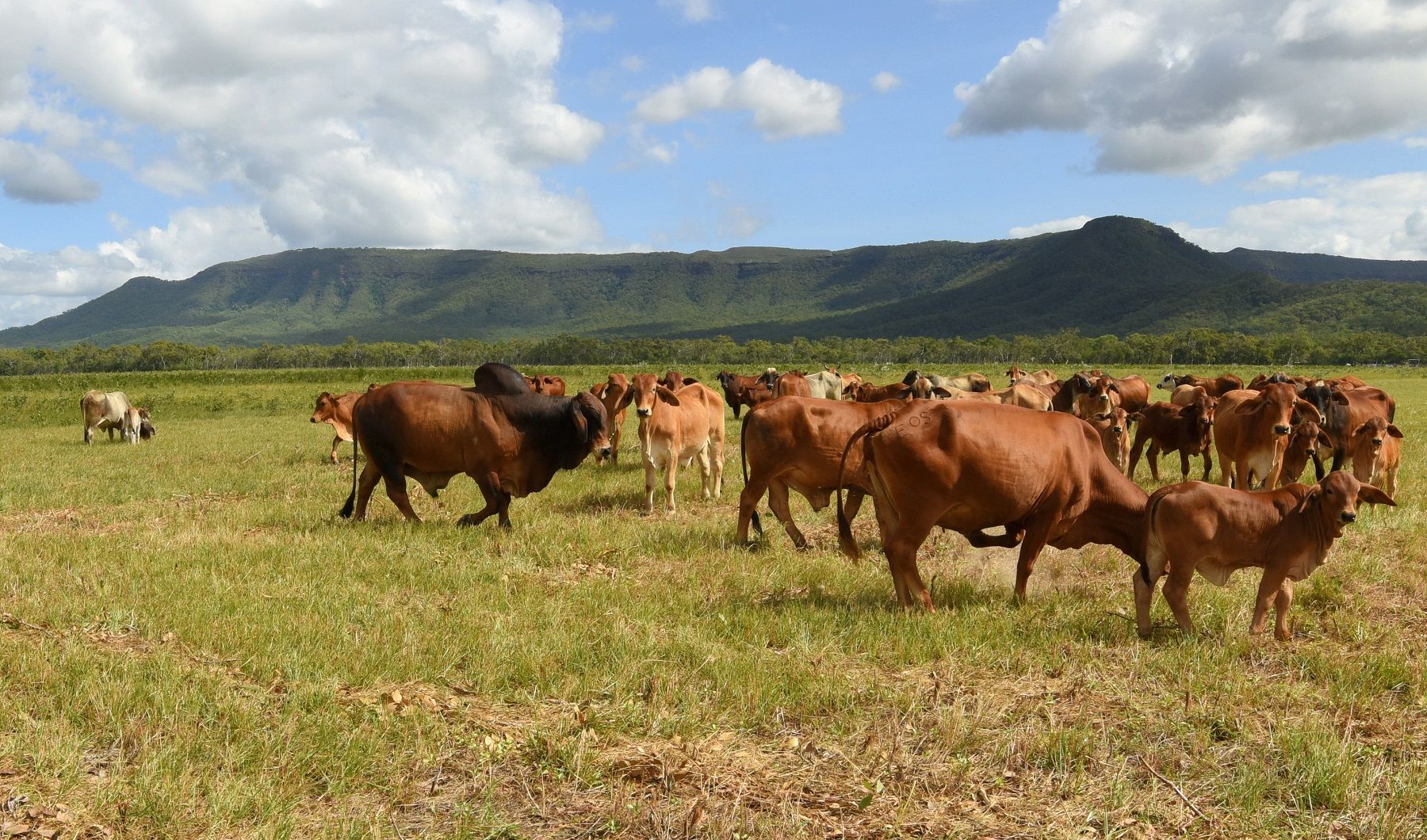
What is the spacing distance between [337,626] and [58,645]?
73.6 inches

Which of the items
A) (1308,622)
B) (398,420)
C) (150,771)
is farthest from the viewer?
(398,420)

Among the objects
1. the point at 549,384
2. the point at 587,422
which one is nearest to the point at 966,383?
the point at 549,384

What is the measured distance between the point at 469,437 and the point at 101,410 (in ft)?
74.8

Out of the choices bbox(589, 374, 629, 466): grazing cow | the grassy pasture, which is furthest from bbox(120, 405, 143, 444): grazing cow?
the grassy pasture

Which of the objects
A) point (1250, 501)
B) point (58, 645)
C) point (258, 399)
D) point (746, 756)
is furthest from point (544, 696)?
point (258, 399)

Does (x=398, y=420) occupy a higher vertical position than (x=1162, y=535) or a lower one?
higher

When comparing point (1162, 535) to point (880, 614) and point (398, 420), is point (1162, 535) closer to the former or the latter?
point (880, 614)

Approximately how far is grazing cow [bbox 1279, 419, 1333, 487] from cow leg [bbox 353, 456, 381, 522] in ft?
42.5

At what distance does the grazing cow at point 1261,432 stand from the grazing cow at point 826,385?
14.6m

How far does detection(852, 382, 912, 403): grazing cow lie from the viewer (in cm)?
1859

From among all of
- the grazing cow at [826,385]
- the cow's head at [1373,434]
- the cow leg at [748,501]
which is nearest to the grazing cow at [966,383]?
the grazing cow at [826,385]

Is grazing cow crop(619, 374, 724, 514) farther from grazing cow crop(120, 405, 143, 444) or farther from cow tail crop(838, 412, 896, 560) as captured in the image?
grazing cow crop(120, 405, 143, 444)

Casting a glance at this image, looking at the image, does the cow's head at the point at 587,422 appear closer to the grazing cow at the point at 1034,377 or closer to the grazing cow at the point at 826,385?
the grazing cow at the point at 1034,377

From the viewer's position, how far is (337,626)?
22.9 ft
